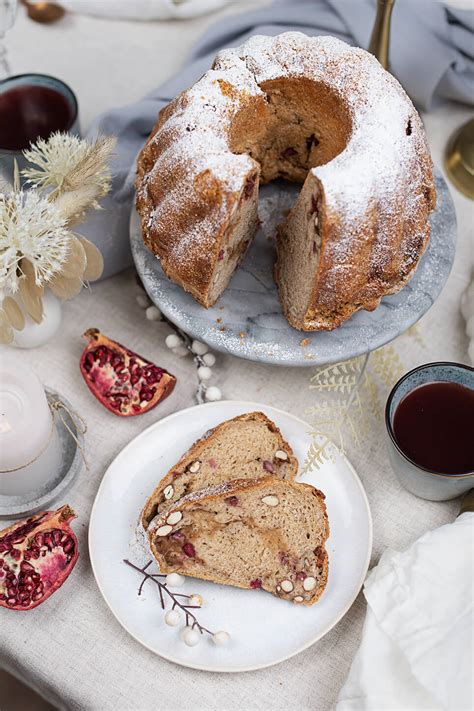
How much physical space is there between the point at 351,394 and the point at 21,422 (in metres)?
0.76

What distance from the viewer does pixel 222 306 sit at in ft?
6.12

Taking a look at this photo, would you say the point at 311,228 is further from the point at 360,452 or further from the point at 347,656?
the point at 347,656

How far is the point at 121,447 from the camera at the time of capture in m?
1.85

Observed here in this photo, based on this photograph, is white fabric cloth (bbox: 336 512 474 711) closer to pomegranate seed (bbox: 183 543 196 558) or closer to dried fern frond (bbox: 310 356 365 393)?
pomegranate seed (bbox: 183 543 196 558)

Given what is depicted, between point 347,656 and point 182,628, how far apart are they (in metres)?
0.33

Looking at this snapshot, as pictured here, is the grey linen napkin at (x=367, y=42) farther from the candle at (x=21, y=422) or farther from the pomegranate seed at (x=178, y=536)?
the pomegranate seed at (x=178, y=536)

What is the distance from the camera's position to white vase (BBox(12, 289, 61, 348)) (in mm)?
1919

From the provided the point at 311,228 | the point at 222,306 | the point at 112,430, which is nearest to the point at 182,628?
the point at 112,430

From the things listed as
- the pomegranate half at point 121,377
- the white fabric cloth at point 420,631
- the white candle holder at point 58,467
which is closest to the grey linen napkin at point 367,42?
the pomegranate half at point 121,377

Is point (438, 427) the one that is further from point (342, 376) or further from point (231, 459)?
point (231, 459)


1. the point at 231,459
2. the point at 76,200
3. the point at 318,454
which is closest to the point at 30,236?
the point at 76,200

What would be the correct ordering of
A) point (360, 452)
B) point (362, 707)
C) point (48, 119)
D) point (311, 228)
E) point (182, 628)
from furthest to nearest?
point (48, 119) → point (360, 452) → point (311, 228) → point (182, 628) → point (362, 707)

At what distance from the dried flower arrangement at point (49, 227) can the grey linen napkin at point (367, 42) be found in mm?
438

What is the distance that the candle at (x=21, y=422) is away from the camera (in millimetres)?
1619
